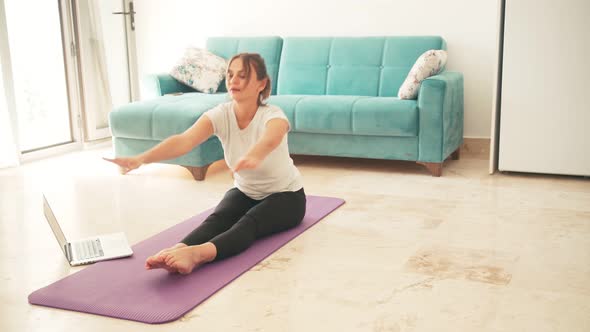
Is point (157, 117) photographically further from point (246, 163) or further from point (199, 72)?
point (246, 163)

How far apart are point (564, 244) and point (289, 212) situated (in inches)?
44.5

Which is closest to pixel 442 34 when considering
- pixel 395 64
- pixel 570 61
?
pixel 395 64

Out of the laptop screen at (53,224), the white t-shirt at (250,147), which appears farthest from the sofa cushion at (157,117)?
the laptop screen at (53,224)

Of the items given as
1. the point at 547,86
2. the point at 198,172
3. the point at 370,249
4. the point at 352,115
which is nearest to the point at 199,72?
the point at 198,172

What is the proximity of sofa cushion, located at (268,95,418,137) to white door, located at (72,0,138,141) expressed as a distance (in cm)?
165

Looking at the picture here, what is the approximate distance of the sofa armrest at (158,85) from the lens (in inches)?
192

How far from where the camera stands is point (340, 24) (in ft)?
16.7

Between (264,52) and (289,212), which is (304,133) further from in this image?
(289,212)

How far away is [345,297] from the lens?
2312 millimetres

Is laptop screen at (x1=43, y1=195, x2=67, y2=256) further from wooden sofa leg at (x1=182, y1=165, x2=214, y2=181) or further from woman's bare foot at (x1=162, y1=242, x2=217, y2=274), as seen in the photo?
wooden sofa leg at (x1=182, y1=165, x2=214, y2=181)

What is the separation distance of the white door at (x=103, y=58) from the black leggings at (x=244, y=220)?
2.75 m

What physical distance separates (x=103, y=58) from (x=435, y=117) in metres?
2.76

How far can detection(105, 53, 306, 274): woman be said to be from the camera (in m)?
2.64

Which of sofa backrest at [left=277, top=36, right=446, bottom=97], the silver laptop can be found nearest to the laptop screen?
the silver laptop
